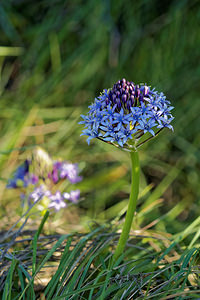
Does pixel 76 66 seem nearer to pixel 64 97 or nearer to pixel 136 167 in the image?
pixel 64 97

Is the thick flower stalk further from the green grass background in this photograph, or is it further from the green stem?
the green grass background

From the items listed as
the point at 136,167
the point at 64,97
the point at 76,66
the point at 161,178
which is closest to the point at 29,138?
the point at 64,97

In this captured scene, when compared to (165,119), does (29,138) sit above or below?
above

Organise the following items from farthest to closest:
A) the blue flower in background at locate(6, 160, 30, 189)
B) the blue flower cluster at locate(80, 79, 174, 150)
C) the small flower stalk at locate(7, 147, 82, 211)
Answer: the blue flower in background at locate(6, 160, 30, 189), the small flower stalk at locate(7, 147, 82, 211), the blue flower cluster at locate(80, 79, 174, 150)

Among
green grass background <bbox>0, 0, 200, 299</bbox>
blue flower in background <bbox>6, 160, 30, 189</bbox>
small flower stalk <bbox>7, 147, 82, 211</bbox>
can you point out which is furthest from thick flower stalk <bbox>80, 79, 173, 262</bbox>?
green grass background <bbox>0, 0, 200, 299</bbox>

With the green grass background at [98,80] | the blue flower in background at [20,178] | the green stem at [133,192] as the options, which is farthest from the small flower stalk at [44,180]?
the green stem at [133,192]

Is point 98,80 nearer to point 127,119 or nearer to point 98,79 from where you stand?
point 98,79

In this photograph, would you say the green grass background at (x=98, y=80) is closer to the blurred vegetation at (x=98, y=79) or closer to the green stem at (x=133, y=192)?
the blurred vegetation at (x=98, y=79)
